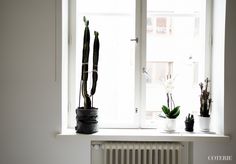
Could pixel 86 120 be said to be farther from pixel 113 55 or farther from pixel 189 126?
pixel 189 126

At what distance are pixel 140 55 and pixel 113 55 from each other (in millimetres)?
248

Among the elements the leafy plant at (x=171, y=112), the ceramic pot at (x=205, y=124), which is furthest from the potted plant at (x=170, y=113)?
the ceramic pot at (x=205, y=124)

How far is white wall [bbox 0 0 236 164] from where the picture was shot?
2.00 m

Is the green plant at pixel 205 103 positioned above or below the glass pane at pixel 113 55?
below

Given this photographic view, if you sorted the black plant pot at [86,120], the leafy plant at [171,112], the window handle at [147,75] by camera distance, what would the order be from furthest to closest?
the window handle at [147,75]
the leafy plant at [171,112]
the black plant pot at [86,120]

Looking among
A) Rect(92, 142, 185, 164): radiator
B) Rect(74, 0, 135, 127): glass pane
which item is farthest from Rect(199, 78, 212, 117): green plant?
Rect(74, 0, 135, 127): glass pane

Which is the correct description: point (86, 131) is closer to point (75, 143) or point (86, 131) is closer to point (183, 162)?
point (75, 143)

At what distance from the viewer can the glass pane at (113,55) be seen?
7.31ft

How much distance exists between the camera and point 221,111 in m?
2.02

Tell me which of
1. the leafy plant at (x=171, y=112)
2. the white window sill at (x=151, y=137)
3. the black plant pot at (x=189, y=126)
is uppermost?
the leafy plant at (x=171, y=112)

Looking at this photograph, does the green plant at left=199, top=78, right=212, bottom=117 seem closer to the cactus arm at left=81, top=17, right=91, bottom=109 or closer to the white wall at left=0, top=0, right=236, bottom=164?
the white wall at left=0, top=0, right=236, bottom=164

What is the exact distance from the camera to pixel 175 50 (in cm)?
226

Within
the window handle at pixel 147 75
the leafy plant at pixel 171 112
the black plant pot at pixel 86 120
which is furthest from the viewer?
the window handle at pixel 147 75

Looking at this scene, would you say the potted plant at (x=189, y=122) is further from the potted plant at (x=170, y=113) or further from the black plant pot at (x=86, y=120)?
the black plant pot at (x=86, y=120)
